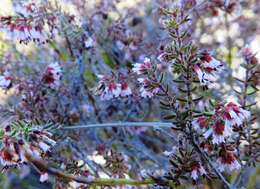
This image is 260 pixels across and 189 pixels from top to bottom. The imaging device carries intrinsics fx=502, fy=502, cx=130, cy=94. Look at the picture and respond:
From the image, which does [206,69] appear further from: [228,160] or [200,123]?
[228,160]

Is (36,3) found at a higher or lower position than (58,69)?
higher

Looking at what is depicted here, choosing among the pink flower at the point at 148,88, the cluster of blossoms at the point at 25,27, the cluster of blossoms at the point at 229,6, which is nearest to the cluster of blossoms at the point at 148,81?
the pink flower at the point at 148,88

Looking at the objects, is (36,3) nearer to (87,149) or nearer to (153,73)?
(87,149)

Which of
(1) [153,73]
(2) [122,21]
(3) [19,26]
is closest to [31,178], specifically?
(2) [122,21]

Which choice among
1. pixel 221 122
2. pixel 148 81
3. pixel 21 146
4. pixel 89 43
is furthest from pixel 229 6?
pixel 21 146

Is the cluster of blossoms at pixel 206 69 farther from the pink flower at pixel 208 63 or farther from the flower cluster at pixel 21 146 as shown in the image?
the flower cluster at pixel 21 146

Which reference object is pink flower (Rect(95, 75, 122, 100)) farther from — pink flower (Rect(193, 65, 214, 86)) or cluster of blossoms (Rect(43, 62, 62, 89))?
pink flower (Rect(193, 65, 214, 86))
